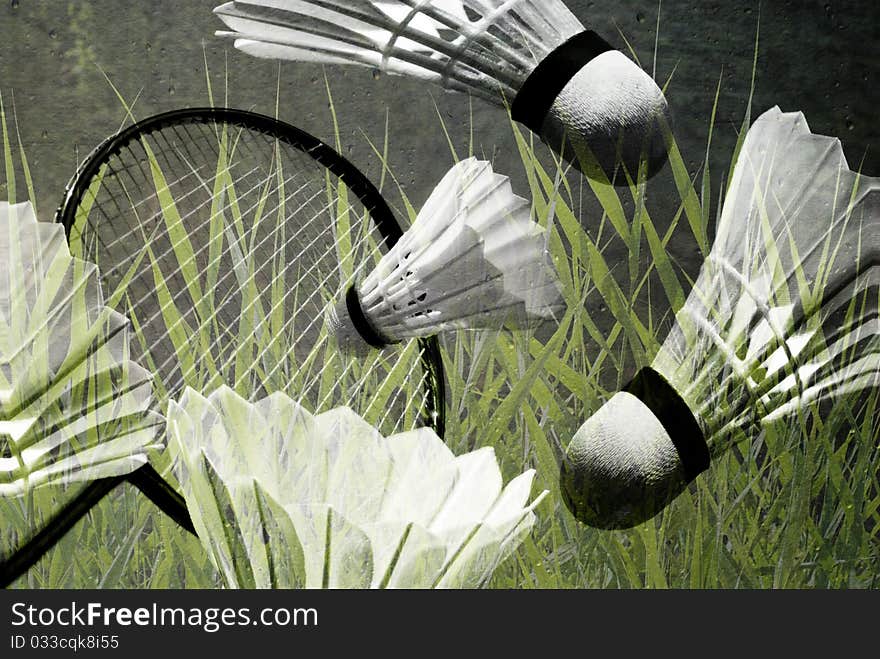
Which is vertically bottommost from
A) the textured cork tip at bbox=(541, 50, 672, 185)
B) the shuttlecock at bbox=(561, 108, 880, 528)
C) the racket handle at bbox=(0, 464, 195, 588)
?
the racket handle at bbox=(0, 464, 195, 588)

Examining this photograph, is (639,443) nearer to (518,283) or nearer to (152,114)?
(518,283)

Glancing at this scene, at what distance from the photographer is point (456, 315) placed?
2.61ft

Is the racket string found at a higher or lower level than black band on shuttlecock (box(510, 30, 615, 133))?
lower

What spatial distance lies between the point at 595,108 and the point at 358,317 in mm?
277

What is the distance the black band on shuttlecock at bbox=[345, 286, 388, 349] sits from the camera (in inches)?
31.6

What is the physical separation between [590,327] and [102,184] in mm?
458

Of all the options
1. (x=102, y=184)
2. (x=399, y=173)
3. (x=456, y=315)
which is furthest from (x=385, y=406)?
(x=102, y=184)

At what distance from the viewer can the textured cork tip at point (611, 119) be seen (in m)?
0.75

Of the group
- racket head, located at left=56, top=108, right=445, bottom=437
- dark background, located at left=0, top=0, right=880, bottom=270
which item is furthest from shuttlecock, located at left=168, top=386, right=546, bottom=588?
dark background, located at left=0, top=0, right=880, bottom=270

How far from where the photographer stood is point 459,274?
2.54 ft

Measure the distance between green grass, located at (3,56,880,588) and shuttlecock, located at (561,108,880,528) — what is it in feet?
0.07

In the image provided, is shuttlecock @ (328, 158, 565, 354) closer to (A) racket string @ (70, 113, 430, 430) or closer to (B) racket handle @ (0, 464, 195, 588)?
(A) racket string @ (70, 113, 430, 430)

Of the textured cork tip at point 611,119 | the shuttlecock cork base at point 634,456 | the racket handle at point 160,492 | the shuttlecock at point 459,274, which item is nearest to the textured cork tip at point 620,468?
the shuttlecock cork base at point 634,456

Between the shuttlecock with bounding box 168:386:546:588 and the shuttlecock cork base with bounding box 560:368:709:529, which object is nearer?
the shuttlecock with bounding box 168:386:546:588
